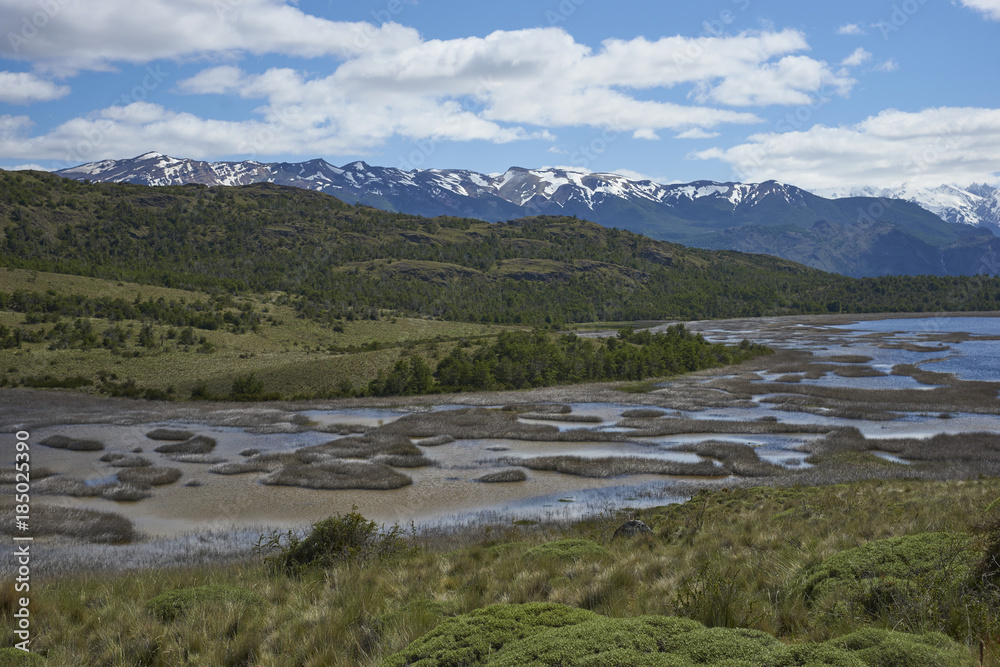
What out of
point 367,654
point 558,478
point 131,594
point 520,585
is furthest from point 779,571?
point 558,478

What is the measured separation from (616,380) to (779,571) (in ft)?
234

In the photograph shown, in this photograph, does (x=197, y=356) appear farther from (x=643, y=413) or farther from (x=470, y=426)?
(x=643, y=413)

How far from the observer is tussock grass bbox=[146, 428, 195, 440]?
1781 inches

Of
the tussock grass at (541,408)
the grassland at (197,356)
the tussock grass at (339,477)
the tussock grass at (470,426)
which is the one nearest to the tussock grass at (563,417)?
the tussock grass at (541,408)

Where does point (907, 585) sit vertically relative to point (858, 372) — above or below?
above

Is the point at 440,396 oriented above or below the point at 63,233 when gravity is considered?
below

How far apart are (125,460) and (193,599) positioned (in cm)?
3450

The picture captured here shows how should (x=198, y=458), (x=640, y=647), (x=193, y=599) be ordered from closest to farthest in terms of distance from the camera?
(x=640, y=647), (x=193, y=599), (x=198, y=458)

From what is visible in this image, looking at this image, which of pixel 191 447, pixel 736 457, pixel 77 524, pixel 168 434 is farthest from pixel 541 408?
pixel 77 524

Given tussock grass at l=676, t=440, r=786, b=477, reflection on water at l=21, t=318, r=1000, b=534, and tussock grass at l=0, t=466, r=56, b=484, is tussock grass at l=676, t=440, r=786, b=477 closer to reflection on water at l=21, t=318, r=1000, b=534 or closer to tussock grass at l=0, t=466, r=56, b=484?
reflection on water at l=21, t=318, r=1000, b=534

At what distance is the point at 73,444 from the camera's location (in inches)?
1629

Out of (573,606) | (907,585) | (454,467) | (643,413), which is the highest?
(907,585)

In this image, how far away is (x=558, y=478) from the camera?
111ft

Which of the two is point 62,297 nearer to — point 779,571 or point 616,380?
point 616,380
